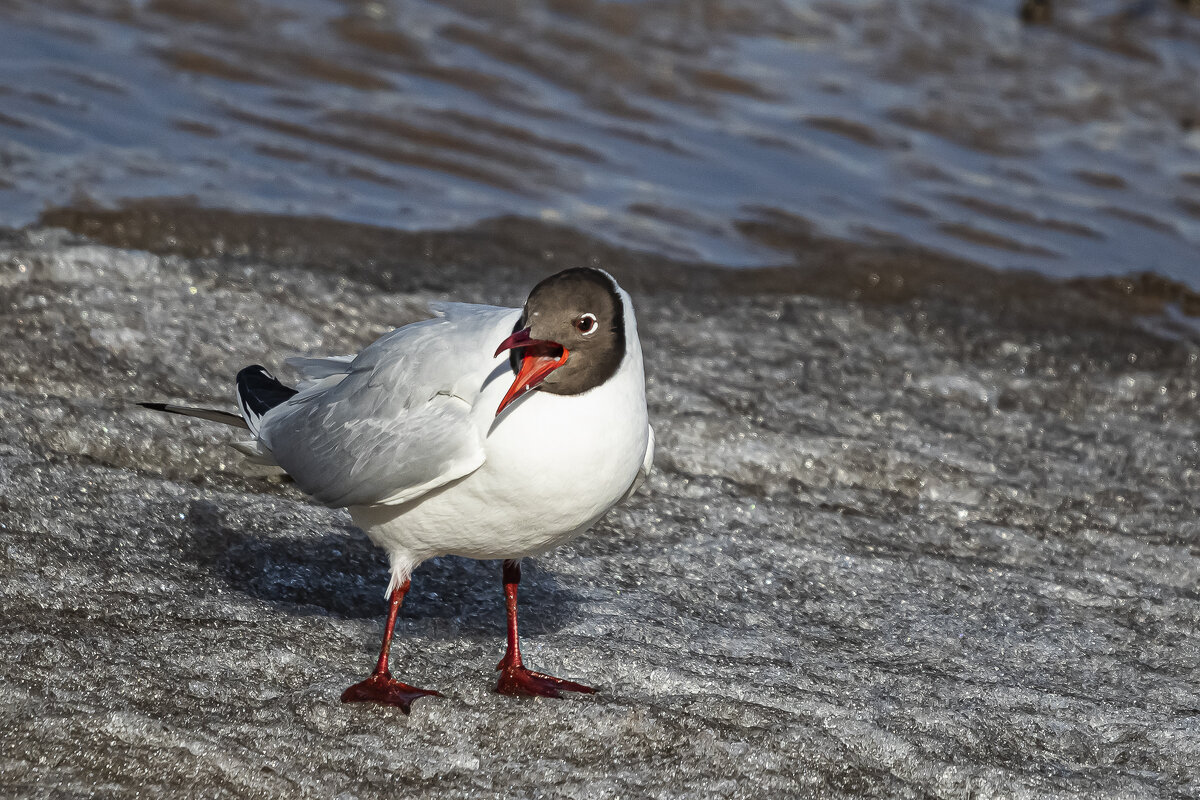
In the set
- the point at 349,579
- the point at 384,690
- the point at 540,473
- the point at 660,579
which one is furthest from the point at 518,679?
the point at 660,579

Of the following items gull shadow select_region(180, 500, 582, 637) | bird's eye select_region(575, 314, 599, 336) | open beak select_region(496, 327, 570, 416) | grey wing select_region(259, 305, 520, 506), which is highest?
bird's eye select_region(575, 314, 599, 336)

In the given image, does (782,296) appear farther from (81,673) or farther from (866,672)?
(81,673)

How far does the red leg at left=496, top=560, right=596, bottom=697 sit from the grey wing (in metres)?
0.65

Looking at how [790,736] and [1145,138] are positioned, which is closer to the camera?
[790,736]

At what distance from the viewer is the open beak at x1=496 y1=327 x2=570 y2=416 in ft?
12.4

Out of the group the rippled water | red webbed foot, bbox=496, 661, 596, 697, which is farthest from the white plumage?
the rippled water

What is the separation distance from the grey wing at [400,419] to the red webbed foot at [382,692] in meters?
0.53

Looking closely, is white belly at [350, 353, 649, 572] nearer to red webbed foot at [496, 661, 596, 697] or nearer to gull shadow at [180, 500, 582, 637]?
red webbed foot at [496, 661, 596, 697]

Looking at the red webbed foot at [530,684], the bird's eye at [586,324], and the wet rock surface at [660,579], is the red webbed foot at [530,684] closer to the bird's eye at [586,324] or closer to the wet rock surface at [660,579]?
the wet rock surface at [660,579]

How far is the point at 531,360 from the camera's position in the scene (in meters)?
3.80

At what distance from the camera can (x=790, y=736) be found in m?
4.28

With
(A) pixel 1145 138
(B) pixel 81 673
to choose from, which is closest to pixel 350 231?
(B) pixel 81 673

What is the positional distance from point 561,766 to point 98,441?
251 centimetres

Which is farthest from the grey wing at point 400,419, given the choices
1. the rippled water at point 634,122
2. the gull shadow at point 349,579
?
the rippled water at point 634,122
